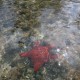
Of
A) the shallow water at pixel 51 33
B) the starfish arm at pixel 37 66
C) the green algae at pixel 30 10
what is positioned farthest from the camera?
the green algae at pixel 30 10

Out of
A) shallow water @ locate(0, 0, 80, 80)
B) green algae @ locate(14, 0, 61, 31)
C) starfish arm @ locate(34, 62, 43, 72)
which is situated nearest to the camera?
starfish arm @ locate(34, 62, 43, 72)

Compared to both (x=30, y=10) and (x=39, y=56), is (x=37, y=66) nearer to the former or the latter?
(x=39, y=56)

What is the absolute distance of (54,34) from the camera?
7668 millimetres

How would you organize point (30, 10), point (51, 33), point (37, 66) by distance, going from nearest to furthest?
point (37, 66)
point (51, 33)
point (30, 10)

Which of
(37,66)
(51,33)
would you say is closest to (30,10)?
(51,33)

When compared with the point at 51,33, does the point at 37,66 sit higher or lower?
higher

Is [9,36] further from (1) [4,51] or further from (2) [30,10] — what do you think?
(2) [30,10]

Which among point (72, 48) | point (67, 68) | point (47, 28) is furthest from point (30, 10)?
point (67, 68)

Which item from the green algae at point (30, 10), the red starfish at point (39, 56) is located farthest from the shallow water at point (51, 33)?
the red starfish at point (39, 56)

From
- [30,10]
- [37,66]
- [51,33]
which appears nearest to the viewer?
[37,66]

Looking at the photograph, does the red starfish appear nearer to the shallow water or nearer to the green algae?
the shallow water

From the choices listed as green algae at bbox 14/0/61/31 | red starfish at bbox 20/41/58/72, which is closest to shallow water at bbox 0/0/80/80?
green algae at bbox 14/0/61/31

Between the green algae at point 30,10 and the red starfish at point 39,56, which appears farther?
the green algae at point 30,10

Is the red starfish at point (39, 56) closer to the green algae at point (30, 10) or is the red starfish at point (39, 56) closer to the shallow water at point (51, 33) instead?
the shallow water at point (51, 33)
